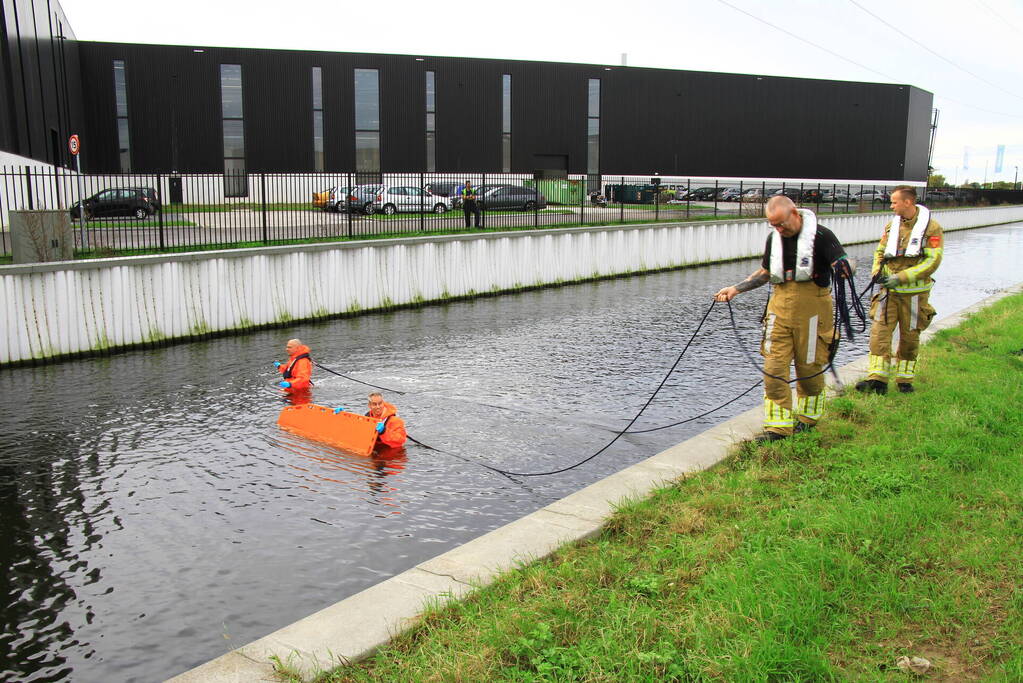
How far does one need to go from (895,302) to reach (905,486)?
3.79 meters

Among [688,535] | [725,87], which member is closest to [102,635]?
[688,535]

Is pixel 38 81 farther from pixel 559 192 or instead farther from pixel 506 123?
pixel 506 123

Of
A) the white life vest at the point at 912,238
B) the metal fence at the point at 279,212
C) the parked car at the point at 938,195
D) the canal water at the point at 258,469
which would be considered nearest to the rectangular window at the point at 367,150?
the metal fence at the point at 279,212

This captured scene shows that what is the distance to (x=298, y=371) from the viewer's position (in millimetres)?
11555

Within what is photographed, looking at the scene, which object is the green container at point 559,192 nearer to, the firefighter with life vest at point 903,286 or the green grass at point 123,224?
the green grass at point 123,224

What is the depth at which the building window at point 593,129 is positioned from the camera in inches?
2618

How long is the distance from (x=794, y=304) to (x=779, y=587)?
11.8ft

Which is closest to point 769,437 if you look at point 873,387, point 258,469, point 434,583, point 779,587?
point 873,387

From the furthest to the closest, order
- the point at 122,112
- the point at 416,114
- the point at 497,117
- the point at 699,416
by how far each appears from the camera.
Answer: the point at 497,117
the point at 416,114
the point at 122,112
the point at 699,416

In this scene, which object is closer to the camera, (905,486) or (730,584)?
(730,584)

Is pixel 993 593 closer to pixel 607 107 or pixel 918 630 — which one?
pixel 918 630

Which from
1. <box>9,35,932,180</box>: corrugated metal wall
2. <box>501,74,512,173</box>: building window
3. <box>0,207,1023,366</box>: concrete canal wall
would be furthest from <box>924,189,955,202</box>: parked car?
<box>0,207,1023,366</box>: concrete canal wall

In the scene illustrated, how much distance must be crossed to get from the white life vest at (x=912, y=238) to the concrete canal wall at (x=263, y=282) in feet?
36.8

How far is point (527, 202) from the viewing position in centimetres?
2941
